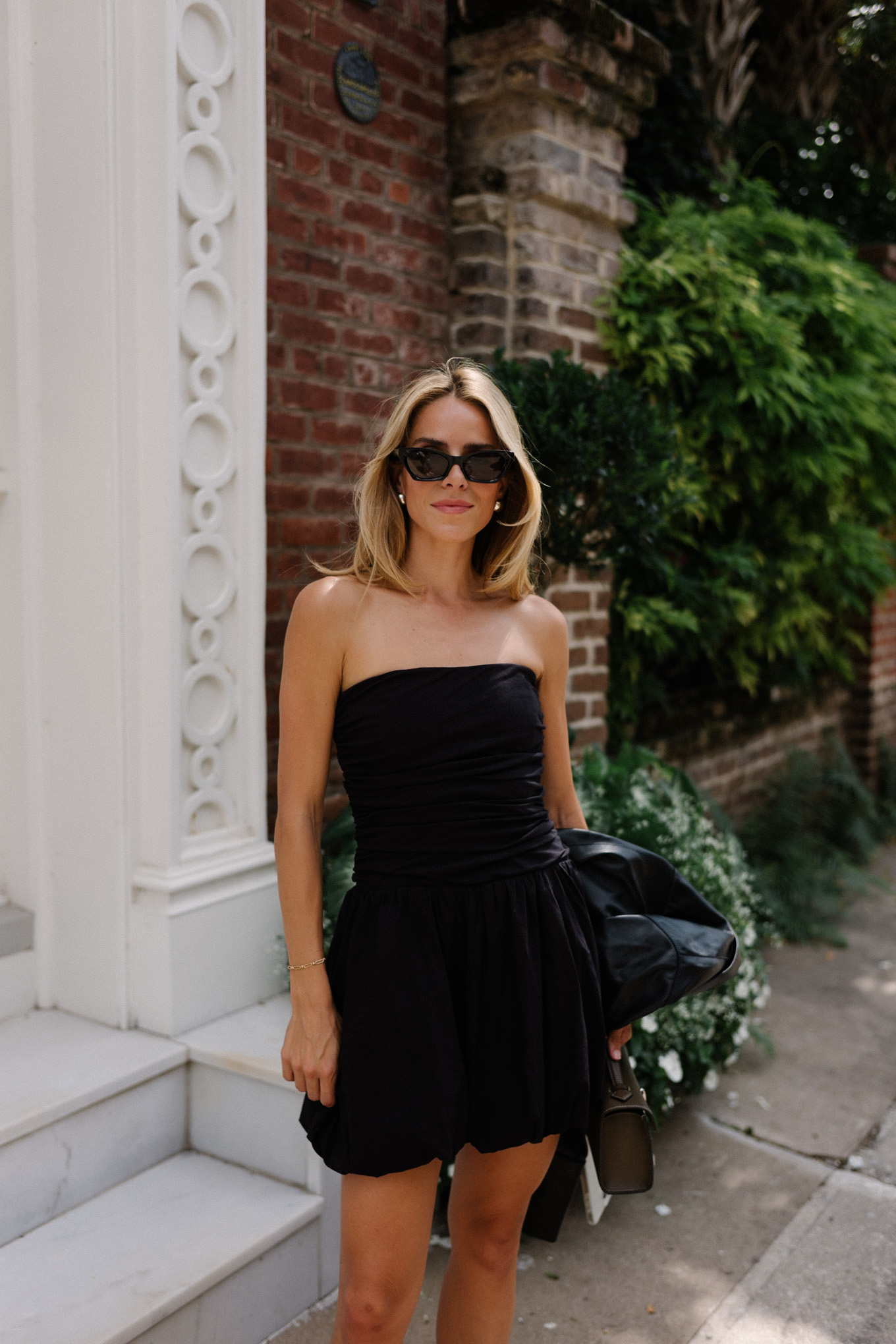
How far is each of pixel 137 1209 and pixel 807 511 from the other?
405 cm

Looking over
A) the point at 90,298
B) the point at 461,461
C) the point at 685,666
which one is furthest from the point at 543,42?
the point at 685,666

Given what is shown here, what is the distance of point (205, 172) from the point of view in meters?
2.52

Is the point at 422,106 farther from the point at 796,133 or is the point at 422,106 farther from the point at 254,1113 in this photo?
the point at 796,133

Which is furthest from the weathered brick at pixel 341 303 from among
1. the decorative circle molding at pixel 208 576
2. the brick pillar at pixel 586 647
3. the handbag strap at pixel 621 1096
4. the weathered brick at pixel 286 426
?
the handbag strap at pixel 621 1096

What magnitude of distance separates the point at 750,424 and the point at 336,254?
1.98 m

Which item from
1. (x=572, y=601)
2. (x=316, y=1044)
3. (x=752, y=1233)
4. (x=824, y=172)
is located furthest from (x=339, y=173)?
(x=824, y=172)

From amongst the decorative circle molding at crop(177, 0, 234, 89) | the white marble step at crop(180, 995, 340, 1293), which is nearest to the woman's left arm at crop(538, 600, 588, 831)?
the white marble step at crop(180, 995, 340, 1293)

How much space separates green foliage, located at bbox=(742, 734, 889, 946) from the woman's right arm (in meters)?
3.43

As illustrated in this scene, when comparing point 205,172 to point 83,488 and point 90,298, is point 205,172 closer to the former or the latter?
point 90,298

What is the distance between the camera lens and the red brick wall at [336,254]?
3033mm

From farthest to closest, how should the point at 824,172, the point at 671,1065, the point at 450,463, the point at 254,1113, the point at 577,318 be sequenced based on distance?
1. the point at 824,172
2. the point at 577,318
3. the point at 671,1065
4. the point at 254,1113
5. the point at 450,463

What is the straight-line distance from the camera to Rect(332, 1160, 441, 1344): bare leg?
1.64 metres

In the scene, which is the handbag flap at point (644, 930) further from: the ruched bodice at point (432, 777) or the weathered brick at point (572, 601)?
the weathered brick at point (572, 601)

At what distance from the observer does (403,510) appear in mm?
1909
